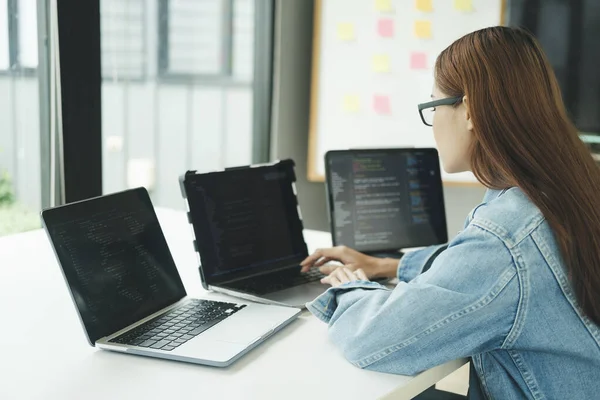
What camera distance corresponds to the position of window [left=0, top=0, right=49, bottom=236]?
2.07 m

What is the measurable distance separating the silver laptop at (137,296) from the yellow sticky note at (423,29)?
5.79 feet

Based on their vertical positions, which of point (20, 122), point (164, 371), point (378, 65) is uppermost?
point (378, 65)

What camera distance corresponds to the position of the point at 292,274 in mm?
1592

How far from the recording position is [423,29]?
2822 mm

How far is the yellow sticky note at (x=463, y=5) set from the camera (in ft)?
9.06

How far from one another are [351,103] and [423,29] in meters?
0.41

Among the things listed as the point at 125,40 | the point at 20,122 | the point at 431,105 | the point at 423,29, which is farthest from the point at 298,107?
the point at 431,105

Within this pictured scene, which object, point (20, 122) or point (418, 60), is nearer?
point (20, 122)

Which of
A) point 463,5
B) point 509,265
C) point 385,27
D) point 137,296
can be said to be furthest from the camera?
point 385,27

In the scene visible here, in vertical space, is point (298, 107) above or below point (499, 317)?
above

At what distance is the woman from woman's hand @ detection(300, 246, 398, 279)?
0.42m

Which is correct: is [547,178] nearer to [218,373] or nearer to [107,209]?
[218,373]

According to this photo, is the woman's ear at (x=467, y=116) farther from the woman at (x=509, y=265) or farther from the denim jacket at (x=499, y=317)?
the denim jacket at (x=499, y=317)

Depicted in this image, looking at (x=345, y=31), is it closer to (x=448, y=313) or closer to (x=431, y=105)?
(x=431, y=105)
